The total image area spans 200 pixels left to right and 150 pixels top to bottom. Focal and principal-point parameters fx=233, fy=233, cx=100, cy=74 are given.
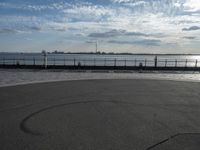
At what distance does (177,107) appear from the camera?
303 inches

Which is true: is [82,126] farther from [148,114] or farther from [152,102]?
[152,102]

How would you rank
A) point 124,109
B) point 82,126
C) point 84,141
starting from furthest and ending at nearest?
point 124,109 → point 82,126 → point 84,141

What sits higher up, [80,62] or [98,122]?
[80,62]

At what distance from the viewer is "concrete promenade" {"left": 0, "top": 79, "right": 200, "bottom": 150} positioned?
4.46 metres

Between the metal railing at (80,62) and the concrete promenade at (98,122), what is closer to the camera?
the concrete promenade at (98,122)

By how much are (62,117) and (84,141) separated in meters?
1.84

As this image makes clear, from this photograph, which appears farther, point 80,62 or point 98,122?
point 80,62

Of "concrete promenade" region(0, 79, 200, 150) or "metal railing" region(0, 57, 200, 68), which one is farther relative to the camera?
"metal railing" region(0, 57, 200, 68)

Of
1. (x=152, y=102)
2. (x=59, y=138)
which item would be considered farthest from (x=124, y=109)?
(x=59, y=138)

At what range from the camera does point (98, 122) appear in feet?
19.1

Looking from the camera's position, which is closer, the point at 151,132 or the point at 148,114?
the point at 151,132

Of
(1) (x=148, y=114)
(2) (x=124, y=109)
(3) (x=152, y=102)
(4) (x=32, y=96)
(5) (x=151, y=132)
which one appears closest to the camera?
(5) (x=151, y=132)

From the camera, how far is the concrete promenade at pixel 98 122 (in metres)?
4.46

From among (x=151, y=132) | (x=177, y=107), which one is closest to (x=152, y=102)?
(x=177, y=107)
